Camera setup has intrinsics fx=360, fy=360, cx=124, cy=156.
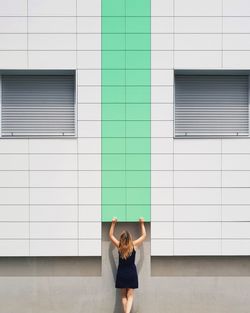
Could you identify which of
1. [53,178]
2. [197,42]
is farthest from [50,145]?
[197,42]

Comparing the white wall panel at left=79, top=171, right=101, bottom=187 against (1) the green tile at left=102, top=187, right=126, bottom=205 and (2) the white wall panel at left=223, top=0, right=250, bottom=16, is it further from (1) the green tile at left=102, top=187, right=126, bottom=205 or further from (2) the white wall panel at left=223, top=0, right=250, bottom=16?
(2) the white wall panel at left=223, top=0, right=250, bottom=16

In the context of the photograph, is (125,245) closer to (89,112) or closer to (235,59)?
(89,112)

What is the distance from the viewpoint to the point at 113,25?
20.4 ft

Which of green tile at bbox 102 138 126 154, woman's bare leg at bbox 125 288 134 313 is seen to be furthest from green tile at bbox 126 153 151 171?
woman's bare leg at bbox 125 288 134 313

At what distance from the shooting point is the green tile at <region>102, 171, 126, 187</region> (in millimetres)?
6238

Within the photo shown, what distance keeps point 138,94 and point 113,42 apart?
996 millimetres

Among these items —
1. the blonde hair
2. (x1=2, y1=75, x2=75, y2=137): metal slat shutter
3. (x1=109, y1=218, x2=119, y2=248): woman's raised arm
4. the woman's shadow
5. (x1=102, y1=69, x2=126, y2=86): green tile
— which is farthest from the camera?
(x1=2, y1=75, x2=75, y2=137): metal slat shutter

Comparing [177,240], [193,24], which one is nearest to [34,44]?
[193,24]

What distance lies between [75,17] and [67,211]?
3353 mm

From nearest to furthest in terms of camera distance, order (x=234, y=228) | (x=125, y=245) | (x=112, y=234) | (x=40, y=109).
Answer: (x=125, y=245), (x=112, y=234), (x=234, y=228), (x=40, y=109)

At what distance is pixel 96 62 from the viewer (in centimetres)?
621

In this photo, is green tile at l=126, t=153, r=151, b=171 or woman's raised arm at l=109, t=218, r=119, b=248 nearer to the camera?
woman's raised arm at l=109, t=218, r=119, b=248

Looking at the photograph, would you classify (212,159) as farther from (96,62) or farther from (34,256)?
(34,256)

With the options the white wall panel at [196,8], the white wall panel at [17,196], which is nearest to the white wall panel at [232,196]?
the white wall panel at [196,8]
